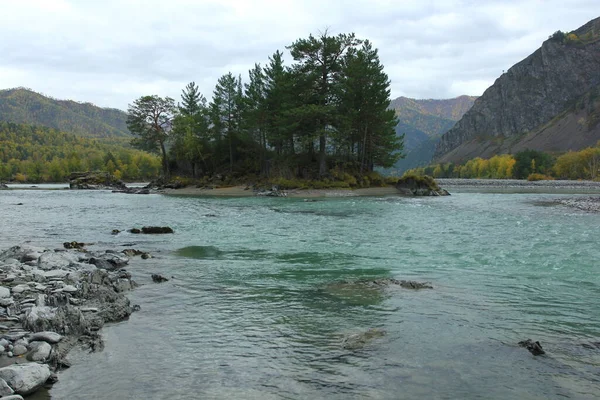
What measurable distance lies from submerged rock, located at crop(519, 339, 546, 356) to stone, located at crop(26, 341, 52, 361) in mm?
7881

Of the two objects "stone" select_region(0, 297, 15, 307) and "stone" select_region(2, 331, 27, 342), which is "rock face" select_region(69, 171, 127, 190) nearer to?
"stone" select_region(0, 297, 15, 307)

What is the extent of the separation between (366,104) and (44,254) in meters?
54.5

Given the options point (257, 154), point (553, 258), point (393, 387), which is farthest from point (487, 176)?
point (393, 387)

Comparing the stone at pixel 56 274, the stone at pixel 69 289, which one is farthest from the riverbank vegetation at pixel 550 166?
the stone at pixel 69 289

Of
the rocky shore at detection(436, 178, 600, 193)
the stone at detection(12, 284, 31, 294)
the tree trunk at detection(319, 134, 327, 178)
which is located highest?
the tree trunk at detection(319, 134, 327, 178)

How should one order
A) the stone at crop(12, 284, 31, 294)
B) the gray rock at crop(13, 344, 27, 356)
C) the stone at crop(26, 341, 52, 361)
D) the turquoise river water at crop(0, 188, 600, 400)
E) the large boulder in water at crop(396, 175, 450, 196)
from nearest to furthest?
the turquoise river water at crop(0, 188, 600, 400) < the stone at crop(26, 341, 52, 361) < the gray rock at crop(13, 344, 27, 356) < the stone at crop(12, 284, 31, 294) < the large boulder in water at crop(396, 175, 450, 196)

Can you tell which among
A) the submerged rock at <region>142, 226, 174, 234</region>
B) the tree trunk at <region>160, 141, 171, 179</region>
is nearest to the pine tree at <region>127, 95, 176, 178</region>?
the tree trunk at <region>160, 141, 171, 179</region>

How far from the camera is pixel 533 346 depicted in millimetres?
7129

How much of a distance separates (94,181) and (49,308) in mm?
95502

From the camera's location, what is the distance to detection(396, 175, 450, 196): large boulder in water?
194 feet

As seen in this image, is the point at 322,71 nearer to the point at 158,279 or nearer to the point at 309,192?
the point at 309,192

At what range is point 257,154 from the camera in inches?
2970

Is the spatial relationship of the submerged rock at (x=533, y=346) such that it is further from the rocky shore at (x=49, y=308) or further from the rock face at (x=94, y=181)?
the rock face at (x=94, y=181)

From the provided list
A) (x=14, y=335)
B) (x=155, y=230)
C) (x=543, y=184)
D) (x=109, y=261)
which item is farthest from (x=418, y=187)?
(x=543, y=184)
